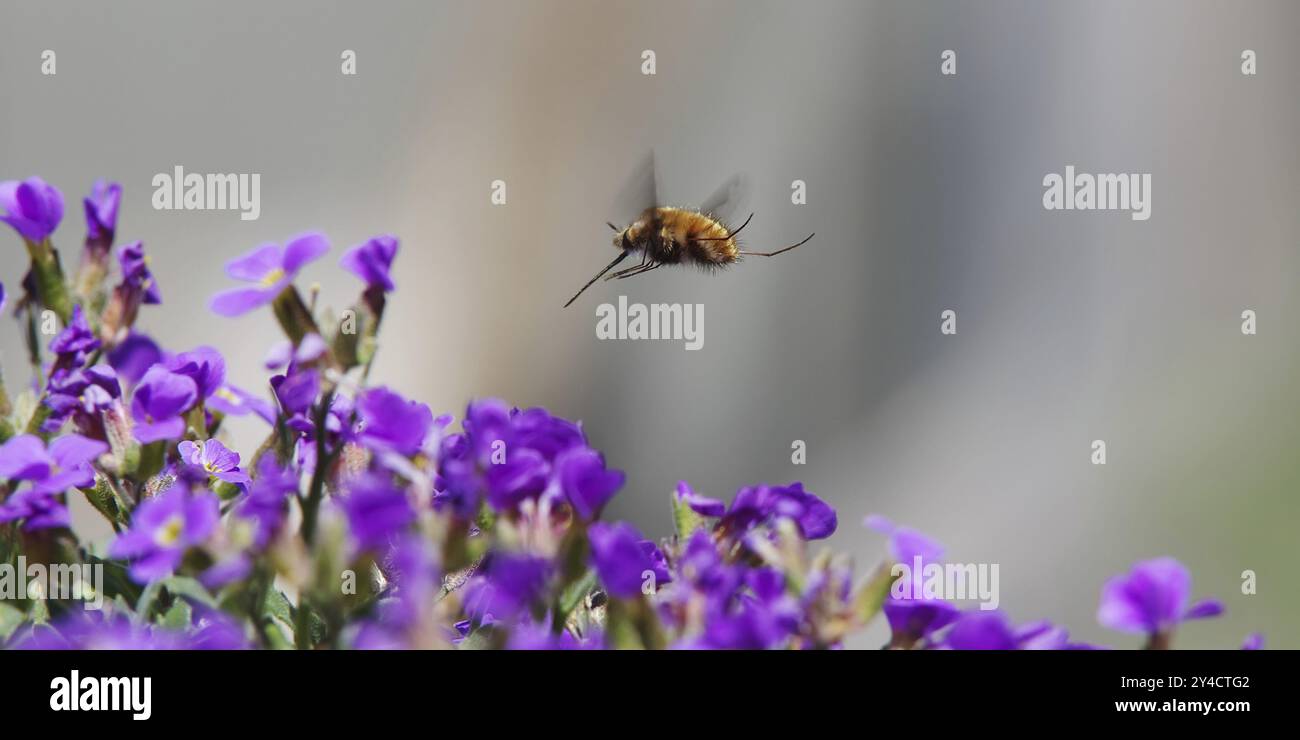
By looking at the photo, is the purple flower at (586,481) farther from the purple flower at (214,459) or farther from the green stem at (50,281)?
the green stem at (50,281)

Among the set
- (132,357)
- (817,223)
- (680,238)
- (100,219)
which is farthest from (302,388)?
(817,223)

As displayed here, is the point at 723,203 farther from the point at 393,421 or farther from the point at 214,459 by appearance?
the point at 393,421

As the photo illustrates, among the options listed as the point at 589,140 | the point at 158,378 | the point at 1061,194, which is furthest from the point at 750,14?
the point at 158,378

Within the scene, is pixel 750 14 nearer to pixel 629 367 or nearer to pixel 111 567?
pixel 629 367

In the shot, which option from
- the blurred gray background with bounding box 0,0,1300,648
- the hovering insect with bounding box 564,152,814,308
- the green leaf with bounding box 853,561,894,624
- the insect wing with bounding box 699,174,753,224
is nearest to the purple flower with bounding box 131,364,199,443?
the green leaf with bounding box 853,561,894,624

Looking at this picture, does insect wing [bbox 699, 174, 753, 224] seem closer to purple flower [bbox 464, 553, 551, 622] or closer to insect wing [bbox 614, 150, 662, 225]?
insect wing [bbox 614, 150, 662, 225]

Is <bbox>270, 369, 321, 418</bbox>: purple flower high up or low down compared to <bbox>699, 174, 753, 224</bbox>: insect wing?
down
